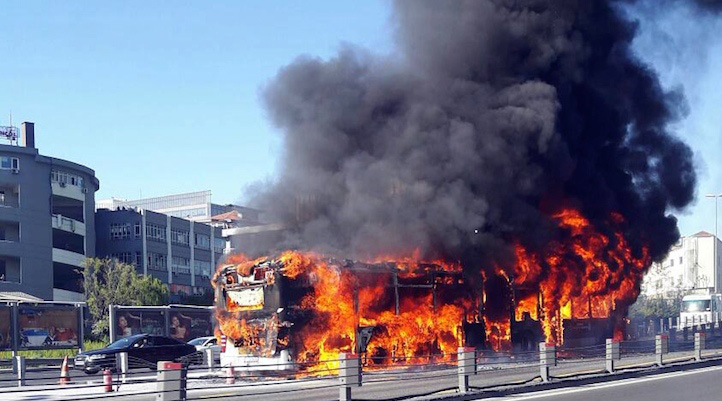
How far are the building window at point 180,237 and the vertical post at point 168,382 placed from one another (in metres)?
67.7

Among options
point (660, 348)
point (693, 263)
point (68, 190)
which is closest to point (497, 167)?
point (660, 348)

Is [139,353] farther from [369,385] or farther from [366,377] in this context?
[369,385]

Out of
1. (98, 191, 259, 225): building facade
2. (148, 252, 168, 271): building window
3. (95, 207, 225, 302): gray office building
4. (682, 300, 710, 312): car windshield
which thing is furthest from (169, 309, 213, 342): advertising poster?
(98, 191, 259, 225): building facade

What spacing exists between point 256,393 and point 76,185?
55.6 meters

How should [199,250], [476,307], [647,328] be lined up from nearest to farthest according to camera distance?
[476,307]
[647,328]
[199,250]

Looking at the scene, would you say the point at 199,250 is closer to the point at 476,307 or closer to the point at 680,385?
the point at 476,307

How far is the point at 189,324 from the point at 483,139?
16.4 metres

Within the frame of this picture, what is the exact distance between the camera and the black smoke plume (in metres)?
28.6

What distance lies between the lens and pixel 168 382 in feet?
46.0

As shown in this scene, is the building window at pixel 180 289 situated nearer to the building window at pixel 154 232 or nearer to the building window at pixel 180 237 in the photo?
the building window at pixel 180 237

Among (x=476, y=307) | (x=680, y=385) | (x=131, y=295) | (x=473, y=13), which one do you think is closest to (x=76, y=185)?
(x=131, y=295)

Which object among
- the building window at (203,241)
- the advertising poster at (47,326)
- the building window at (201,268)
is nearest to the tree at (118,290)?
the building window at (201,268)

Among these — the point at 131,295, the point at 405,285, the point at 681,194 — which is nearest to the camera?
the point at 405,285

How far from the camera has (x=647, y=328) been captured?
39656 mm
